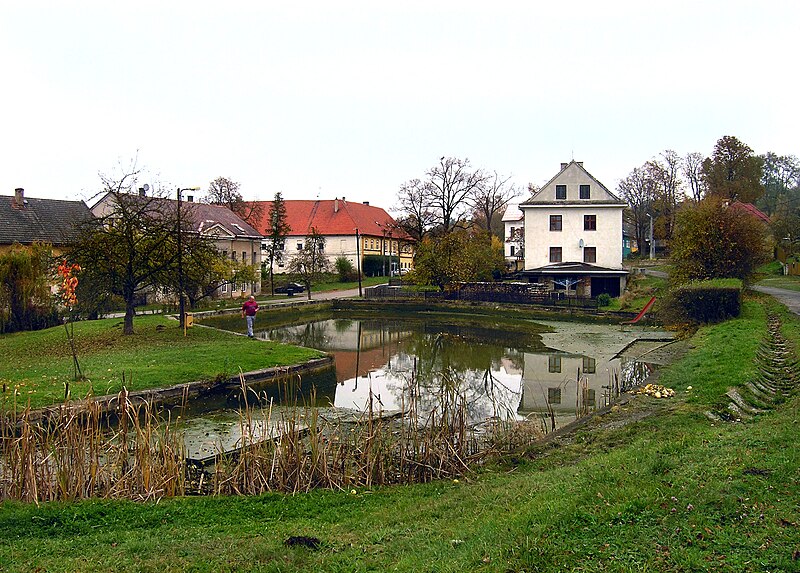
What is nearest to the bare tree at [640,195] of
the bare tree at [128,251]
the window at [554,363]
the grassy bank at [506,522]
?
the window at [554,363]

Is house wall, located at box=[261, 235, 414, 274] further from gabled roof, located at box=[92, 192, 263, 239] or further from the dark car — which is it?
the dark car

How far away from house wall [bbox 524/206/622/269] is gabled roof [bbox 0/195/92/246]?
27.3 metres

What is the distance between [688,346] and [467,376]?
737 centimetres

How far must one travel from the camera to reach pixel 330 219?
67375 millimetres

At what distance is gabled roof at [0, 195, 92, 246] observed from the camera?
1404 inches

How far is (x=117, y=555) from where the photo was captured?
5652 mm

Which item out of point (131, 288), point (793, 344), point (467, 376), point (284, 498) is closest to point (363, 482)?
point (284, 498)

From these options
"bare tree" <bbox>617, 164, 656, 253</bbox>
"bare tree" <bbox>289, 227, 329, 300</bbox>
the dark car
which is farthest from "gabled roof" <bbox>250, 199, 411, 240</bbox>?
"bare tree" <bbox>617, 164, 656, 253</bbox>

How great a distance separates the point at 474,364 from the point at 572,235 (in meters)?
25.4

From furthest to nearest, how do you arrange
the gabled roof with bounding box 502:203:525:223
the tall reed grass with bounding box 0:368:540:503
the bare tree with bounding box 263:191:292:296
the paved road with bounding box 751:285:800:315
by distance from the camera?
the gabled roof with bounding box 502:203:525:223 < the bare tree with bounding box 263:191:292:296 < the paved road with bounding box 751:285:800:315 < the tall reed grass with bounding box 0:368:540:503

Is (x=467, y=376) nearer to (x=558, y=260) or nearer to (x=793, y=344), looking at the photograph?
(x=793, y=344)

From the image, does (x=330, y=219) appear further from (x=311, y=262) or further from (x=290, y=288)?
(x=290, y=288)

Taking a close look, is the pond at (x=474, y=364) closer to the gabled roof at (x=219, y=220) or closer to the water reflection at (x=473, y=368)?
the water reflection at (x=473, y=368)

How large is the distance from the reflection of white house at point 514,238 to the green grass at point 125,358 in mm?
43873
